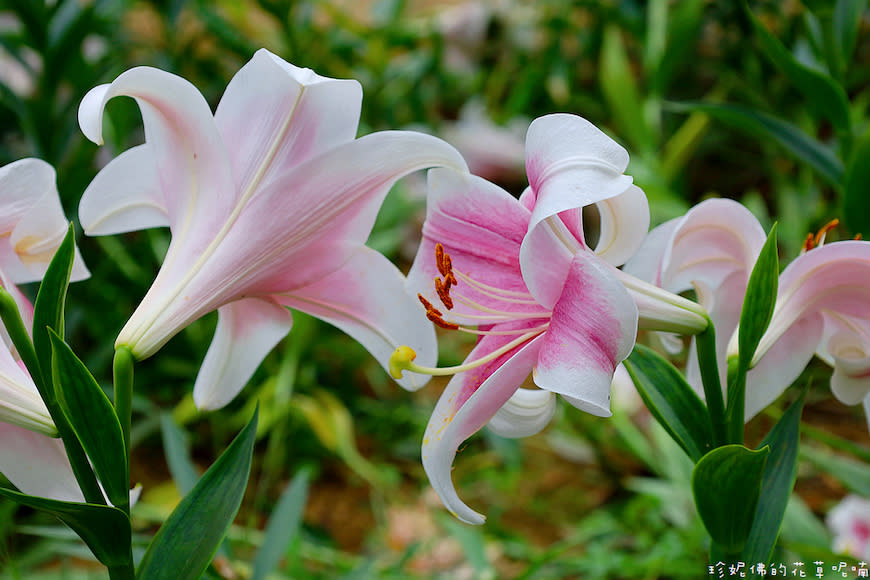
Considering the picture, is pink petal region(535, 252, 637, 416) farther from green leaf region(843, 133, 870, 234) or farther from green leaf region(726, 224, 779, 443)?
green leaf region(843, 133, 870, 234)

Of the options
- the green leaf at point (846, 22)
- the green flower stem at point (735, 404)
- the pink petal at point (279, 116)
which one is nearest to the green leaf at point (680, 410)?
the green flower stem at point (735, 404)

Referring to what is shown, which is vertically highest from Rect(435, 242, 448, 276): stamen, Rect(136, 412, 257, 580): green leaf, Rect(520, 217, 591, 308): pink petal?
Rect(520, 217, 591, 308): pink petal

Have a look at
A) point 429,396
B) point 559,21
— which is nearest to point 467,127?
point 559,21

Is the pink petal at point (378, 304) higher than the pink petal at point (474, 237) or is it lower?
lower

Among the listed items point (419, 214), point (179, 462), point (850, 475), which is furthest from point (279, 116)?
point (419, 214)

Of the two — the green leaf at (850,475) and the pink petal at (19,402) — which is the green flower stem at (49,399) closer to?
the pink petal at (19,402)

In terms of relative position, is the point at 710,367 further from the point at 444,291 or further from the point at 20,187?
the point at 20,187

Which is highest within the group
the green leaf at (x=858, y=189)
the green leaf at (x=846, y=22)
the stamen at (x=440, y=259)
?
the green leaf at (x=846, y=22)

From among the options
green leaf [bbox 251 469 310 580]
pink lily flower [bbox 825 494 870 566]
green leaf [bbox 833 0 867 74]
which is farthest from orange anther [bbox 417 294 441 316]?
pink lily flower [bbox 825 494 870 566]
